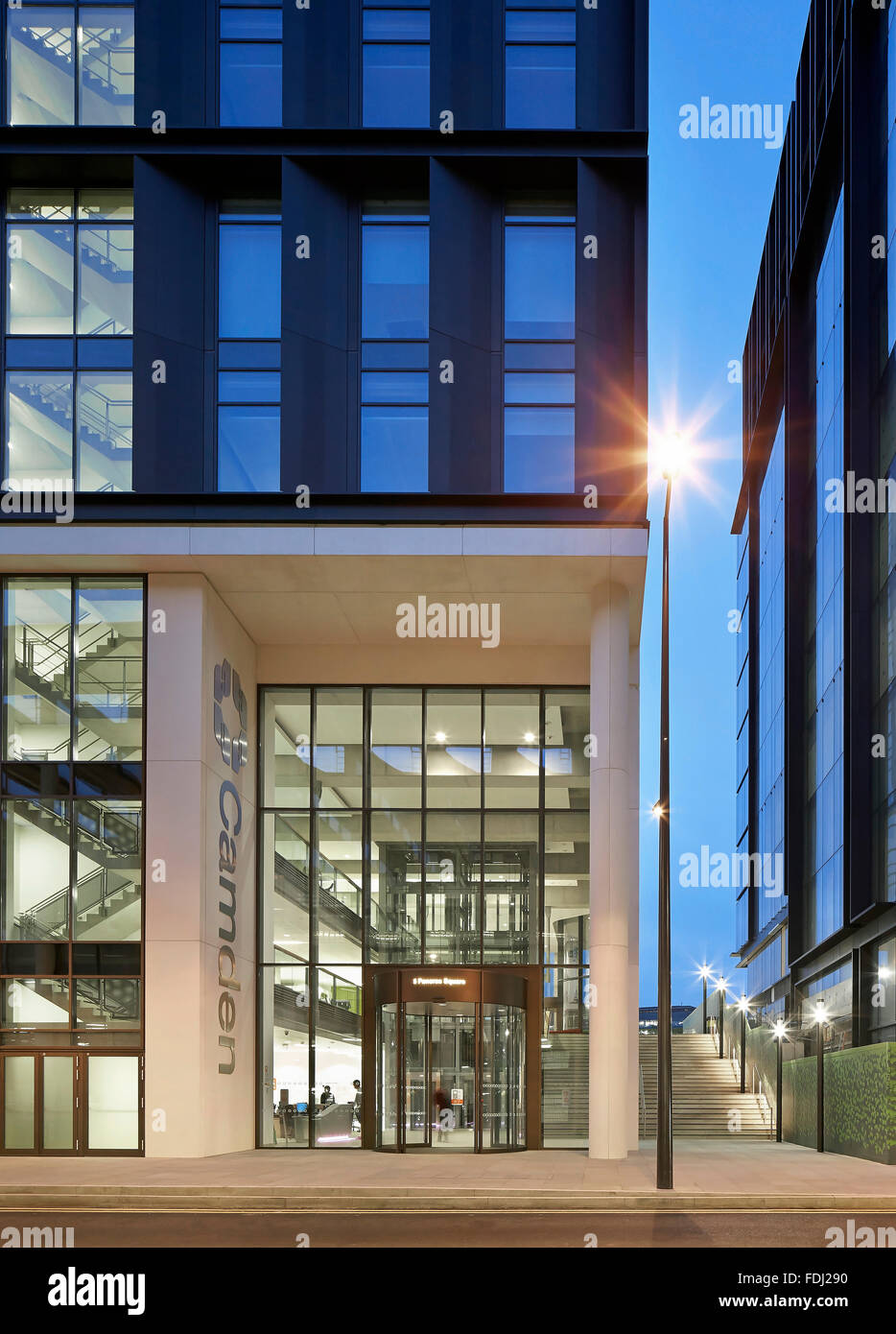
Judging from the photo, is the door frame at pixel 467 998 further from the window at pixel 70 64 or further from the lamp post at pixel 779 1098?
the window at pixel 70 64

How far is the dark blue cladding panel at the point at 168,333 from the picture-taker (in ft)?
82.3

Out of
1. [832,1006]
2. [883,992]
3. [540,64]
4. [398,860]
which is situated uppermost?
[540,64]

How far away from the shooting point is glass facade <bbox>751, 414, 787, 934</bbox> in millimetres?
50969

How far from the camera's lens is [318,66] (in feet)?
85.8

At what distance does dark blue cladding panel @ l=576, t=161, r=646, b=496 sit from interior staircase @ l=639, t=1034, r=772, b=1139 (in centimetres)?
1649

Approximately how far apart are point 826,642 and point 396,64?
20.8 m

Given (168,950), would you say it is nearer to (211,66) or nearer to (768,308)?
(211,66)

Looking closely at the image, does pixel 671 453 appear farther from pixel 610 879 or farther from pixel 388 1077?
pixel 388 1077

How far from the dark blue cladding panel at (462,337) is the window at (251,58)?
11.8 ft

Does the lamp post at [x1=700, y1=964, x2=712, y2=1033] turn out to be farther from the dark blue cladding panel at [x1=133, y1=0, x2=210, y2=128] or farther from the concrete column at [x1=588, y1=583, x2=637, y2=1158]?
the dark blue cladding panel at [x1=133, y1=0, x2=210, y2=128]

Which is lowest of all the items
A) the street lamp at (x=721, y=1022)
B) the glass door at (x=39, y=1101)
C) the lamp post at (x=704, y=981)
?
the lamp post at (x=704, y=981)

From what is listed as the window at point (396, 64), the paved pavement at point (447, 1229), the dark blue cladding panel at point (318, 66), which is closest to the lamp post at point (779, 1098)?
the paved pavement at point (447, 1229)

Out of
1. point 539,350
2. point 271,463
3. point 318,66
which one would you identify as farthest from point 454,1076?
point 318,66

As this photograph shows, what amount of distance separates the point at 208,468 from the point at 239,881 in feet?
27.4
